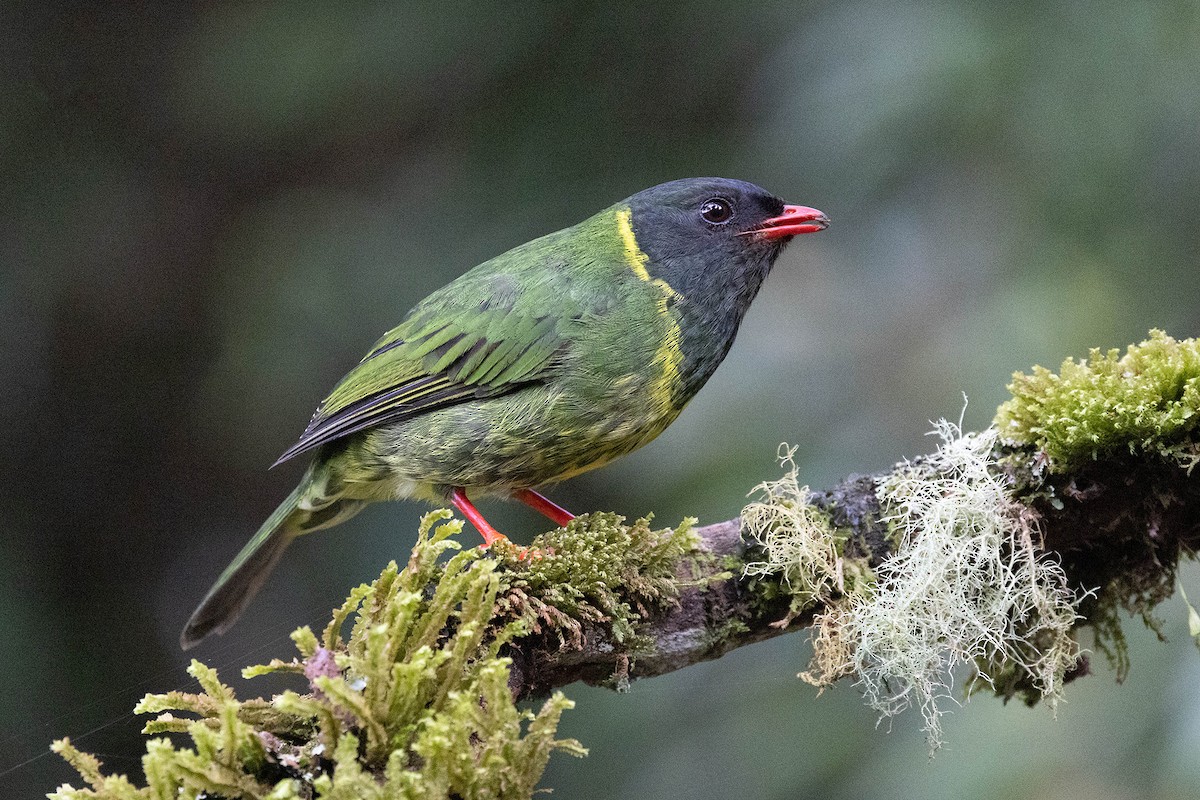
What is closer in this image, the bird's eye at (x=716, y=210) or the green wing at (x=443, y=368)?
the green wing at (x=443, y=368)

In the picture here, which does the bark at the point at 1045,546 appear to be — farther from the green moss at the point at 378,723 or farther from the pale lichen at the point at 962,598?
the green moss at the point at 378,723

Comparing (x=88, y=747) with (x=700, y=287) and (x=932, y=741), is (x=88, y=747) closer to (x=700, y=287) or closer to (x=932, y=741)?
(x=700, y=287)

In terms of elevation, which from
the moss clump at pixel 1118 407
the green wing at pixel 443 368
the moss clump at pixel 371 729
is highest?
the green wing at pixel 443 368

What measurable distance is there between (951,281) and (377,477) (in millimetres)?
2367

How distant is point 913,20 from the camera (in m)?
3.79

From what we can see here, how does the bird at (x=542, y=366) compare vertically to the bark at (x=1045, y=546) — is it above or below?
above

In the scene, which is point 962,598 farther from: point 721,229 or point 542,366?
point 721,229

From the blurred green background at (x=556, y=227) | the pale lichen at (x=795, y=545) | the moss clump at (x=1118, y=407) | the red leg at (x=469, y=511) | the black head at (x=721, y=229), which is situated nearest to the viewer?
the moss clump at (x=1118, y=407)

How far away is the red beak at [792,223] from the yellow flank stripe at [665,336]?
38 cm

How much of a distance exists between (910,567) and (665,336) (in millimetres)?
965

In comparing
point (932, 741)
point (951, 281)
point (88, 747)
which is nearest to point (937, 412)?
point (951, 281)

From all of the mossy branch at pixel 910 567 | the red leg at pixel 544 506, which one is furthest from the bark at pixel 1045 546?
the red leg at pixel 544 506

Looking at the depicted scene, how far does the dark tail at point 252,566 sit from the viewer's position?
11.3 feet

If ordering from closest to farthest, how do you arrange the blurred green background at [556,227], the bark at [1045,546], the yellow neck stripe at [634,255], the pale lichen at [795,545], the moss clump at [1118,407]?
the moss clump at [1118,407] < the bark at [1045,546] < the pale lichen at [795,545] < the yellow neck stripe at [634,255] < the blurred green background at [556,227]
